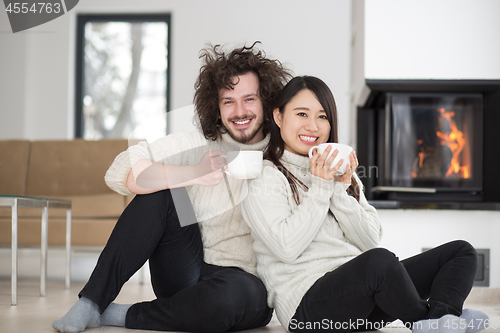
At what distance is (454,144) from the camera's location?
2.50 meters

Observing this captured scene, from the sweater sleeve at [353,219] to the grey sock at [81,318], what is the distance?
67 cm

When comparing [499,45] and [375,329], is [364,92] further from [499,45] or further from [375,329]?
[375,329]

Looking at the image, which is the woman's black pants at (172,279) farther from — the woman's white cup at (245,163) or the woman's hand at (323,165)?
the woman's hand at (323,165)

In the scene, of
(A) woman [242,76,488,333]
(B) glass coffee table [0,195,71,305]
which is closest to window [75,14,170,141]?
→ (B) glass coffee table [0,195,71,305]

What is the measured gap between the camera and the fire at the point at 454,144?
2.49m

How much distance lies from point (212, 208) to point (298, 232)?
0.33 m

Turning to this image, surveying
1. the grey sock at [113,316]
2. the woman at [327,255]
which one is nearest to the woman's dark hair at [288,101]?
the woman at [327,255]

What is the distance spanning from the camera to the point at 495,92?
2.44 meters

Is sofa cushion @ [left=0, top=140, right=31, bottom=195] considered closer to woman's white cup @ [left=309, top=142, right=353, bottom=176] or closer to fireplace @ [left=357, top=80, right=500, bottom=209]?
fireplace @ [left=357, top=80, right=500, bottom=209]

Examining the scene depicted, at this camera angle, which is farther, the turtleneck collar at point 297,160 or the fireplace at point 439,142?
the fireplace at point 439,142

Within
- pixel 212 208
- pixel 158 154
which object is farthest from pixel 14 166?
pixel 212 208

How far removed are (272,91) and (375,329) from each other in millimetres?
755

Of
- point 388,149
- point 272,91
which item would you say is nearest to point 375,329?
point 272,91

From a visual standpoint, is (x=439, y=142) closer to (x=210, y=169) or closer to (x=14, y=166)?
(x=210, y=169)
